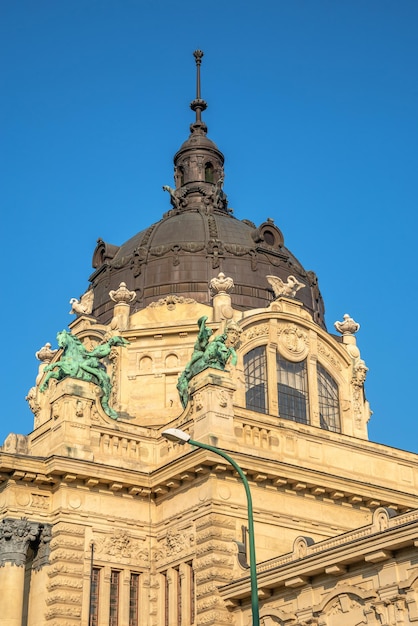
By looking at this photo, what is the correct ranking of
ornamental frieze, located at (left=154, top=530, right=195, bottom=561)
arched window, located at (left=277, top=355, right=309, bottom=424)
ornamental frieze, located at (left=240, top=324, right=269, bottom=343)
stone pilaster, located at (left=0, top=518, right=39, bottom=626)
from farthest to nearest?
arched window, located at (left=277, top=355, right=309, bottom=424) < ornamental frieze, located at (left=240, top=324, right=269, bottom=343) < ornamental frieze, located at (left=154, top=530, right=195, bottom=561) < stone pilaster, located at (left=0, top=518, right=39, bottom=626)

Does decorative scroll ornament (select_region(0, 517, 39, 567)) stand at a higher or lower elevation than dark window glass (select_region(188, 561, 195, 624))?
higher

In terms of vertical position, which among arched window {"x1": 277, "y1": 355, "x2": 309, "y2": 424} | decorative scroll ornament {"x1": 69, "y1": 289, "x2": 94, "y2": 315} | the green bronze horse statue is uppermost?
decorative scroll ornament {"x1": 69, "y1": 289, "x2": 94, "y2": 315}

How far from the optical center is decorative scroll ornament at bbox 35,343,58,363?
47.7m

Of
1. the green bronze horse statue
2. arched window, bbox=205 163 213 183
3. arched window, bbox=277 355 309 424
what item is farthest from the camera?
arched window, bbox=205 163 213 183

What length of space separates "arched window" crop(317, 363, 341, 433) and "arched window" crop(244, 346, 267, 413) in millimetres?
3057

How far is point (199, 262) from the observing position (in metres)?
47.7

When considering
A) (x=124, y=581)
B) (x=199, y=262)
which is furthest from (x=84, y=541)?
(x=199, y=262)

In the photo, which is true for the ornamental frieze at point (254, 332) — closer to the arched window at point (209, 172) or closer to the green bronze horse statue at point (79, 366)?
the green bronze horse statue at point (79, 366)

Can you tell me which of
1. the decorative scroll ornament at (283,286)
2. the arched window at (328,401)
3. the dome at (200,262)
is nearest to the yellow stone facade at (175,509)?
the arched window at (328,401)

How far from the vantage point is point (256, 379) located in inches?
1673

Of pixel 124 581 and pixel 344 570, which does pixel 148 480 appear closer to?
pixel 124 581

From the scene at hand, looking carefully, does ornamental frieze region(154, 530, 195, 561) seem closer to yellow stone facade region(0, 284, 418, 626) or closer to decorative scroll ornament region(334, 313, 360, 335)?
yellow stone facade region(0, 284, 418, 626)

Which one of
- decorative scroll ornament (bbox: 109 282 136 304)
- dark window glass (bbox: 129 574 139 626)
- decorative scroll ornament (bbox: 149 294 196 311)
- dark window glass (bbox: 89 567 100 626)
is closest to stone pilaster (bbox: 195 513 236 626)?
dark window glass (bbox: 129 574 139 626)

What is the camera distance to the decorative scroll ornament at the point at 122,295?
153 feet
